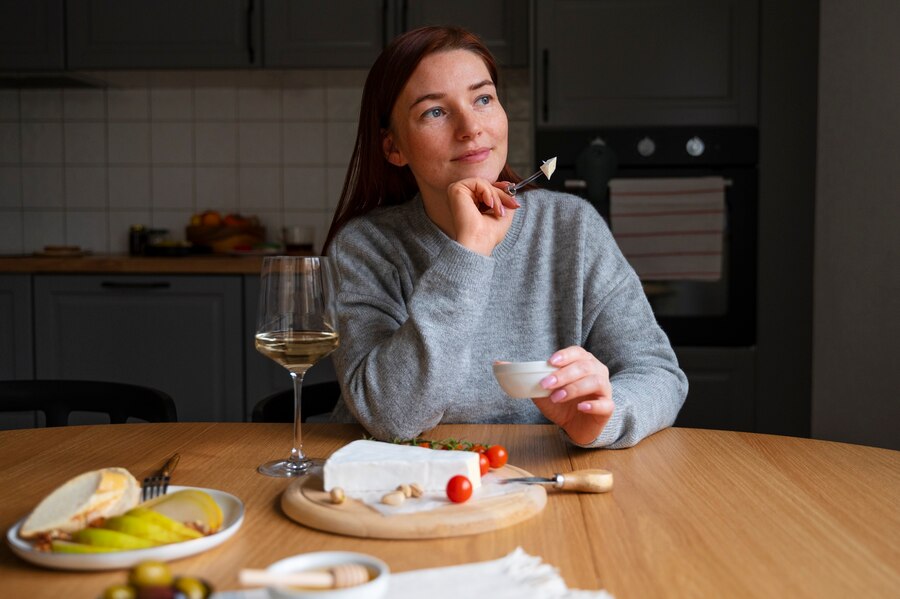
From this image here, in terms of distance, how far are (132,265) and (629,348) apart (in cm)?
217

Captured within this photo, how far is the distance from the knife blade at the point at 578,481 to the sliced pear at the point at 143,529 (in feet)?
1.13

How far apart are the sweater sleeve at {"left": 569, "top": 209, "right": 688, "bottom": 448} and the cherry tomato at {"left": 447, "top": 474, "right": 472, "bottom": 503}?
0.35 m

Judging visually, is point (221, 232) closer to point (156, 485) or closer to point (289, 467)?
point (289, 467)

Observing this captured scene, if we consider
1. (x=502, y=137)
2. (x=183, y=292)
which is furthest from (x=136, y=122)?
(x=502, y=137)

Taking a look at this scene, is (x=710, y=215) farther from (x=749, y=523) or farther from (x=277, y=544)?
(x=277, y=544)

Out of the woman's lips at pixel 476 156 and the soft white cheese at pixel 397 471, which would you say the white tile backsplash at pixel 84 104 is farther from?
the soft white cheese at pixel 397 471

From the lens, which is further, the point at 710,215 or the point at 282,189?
the point at 282,189

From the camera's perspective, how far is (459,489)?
88 cm

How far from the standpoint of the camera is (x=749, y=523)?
879 mm

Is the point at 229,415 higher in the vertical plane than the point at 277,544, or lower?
lower

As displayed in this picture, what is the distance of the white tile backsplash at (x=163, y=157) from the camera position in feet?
12.1

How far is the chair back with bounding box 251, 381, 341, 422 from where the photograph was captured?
1.45 meters

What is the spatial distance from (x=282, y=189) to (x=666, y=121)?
1.56 m

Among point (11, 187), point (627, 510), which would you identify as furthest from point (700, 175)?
point (11, 187)
